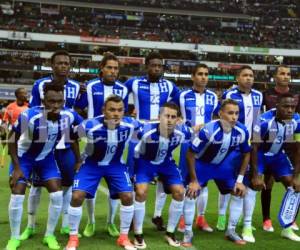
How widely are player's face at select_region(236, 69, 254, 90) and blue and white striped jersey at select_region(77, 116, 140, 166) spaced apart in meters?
1.92

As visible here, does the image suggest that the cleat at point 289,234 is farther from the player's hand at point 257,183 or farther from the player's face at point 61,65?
the player's face at point 61,65

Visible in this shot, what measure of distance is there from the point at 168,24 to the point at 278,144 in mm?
42886

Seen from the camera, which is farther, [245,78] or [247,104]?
[247,104]

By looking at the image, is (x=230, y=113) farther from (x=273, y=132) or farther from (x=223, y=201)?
(x=223, y=201)

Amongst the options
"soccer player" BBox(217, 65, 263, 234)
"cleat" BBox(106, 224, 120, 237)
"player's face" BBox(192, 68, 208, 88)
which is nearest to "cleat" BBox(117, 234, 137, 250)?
"cleat" BBox(106, 224, 120, 237)

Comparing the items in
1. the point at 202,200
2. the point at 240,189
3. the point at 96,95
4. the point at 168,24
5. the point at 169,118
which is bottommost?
the point at 202,200

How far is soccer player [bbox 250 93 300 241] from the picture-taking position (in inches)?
238

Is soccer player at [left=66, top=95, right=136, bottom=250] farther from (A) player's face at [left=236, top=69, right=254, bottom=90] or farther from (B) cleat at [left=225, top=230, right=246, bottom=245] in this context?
(A) player's face at [left=236, top=69, right=254, bottom=90]

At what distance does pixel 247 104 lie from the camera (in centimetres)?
669

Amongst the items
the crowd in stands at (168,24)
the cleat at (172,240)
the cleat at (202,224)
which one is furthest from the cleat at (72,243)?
the crowd in stands at (168,24)

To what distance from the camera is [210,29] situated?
4831 cm

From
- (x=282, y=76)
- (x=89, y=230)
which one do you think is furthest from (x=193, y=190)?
(x=282, y=76)

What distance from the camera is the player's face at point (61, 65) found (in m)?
5.99

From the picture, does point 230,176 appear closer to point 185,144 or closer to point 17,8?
point 185,144
